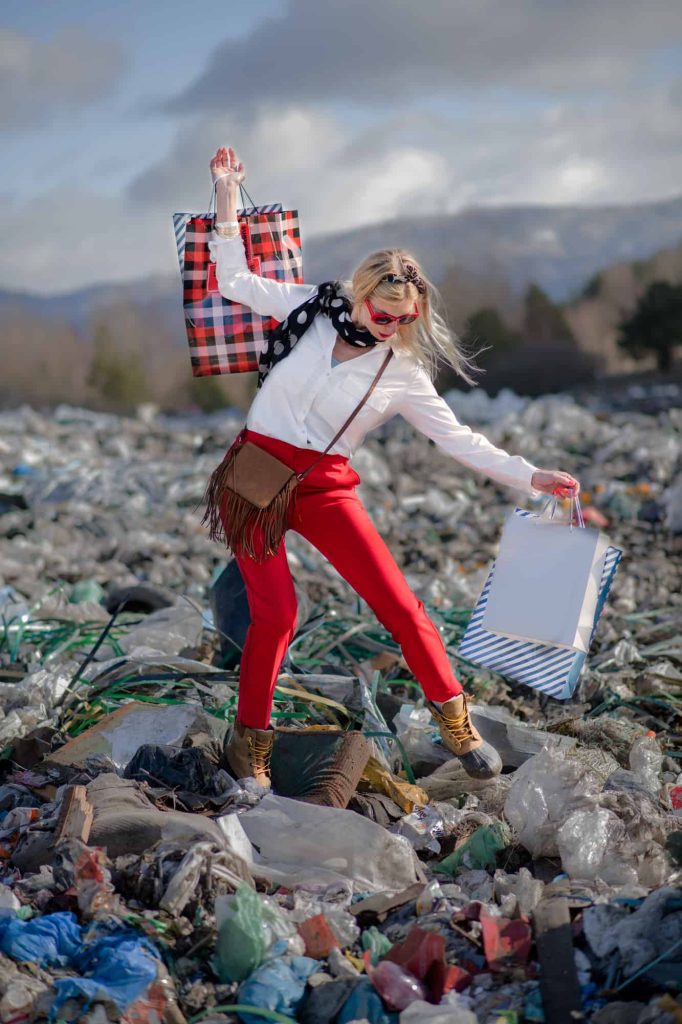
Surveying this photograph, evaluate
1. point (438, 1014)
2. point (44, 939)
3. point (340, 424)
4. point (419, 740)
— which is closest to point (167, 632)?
point (419, 740)

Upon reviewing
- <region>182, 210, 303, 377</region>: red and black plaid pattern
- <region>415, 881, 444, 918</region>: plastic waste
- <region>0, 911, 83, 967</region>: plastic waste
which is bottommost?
<region>415, 881, 444, 918</region>: plastic waste

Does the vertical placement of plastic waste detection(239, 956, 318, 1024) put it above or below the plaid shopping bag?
below

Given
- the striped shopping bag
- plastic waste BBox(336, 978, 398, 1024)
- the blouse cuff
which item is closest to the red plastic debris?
plastic waste BBox(336, 978, 398, 1024)

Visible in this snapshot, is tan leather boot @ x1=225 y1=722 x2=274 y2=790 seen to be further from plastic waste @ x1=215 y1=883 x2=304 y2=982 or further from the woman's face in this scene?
the woman's face

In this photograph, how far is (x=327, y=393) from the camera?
3422 millimetres

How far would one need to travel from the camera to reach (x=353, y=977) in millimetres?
2715

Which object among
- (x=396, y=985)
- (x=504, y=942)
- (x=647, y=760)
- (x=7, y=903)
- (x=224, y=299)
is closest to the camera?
(x=396, y=985)

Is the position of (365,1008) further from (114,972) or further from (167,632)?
(167,632)

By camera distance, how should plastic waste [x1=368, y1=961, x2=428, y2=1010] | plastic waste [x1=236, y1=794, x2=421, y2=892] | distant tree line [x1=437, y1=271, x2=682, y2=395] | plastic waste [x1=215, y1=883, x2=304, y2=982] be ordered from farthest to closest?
distant tree line [x1=437, y1=271, x2=682, y2=395]
plastic waste [x1=236, y1=794, x2=421, y2=892]
plastic waste [x1=215, y1=883, x2=304, y2=982]
plastic waste [x1=368, y1=961, x2=428, y2=1010]

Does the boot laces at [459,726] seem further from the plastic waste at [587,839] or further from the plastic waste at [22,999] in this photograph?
the plastic waste at [22,999]

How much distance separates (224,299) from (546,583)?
139 centimetres

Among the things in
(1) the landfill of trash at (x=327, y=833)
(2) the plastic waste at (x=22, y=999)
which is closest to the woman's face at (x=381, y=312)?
(1) the landfill of trash at (x=327, y=833)

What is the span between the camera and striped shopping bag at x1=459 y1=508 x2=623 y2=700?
11.7 ft

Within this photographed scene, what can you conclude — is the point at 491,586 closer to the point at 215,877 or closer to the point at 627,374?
the point at 215,877
